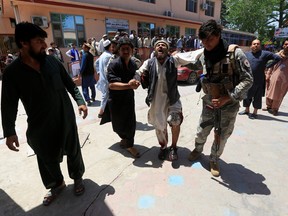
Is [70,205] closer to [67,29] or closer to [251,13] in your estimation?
[67,29]

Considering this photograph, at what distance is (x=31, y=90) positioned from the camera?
6.73ft

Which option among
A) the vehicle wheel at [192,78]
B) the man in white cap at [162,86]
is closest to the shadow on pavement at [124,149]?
the man in white cap at [162,86]

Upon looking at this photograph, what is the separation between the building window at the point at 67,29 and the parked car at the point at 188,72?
6860mm

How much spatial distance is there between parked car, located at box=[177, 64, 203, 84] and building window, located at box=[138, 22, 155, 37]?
7.28m

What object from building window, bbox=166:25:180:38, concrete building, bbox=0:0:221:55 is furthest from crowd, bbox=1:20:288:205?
building window, bbox=166:25:180:38

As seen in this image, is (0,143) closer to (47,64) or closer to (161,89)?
(47,64)

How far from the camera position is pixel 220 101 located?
2.39 meters

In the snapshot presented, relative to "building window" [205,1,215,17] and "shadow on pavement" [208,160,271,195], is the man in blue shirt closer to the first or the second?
"shadow on pavement" [208,160,271,195]

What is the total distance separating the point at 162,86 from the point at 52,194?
1947 millimetres

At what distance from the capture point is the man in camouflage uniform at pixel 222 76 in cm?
231

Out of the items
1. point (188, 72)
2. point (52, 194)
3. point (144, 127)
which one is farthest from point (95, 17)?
point (52, 194)

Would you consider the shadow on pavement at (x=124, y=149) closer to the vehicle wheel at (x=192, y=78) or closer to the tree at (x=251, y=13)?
the vehicle wheel at (x=192, y=78)

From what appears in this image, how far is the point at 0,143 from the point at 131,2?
530 inches

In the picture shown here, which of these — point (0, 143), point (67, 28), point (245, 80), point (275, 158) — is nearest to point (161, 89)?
point (245, 80)
